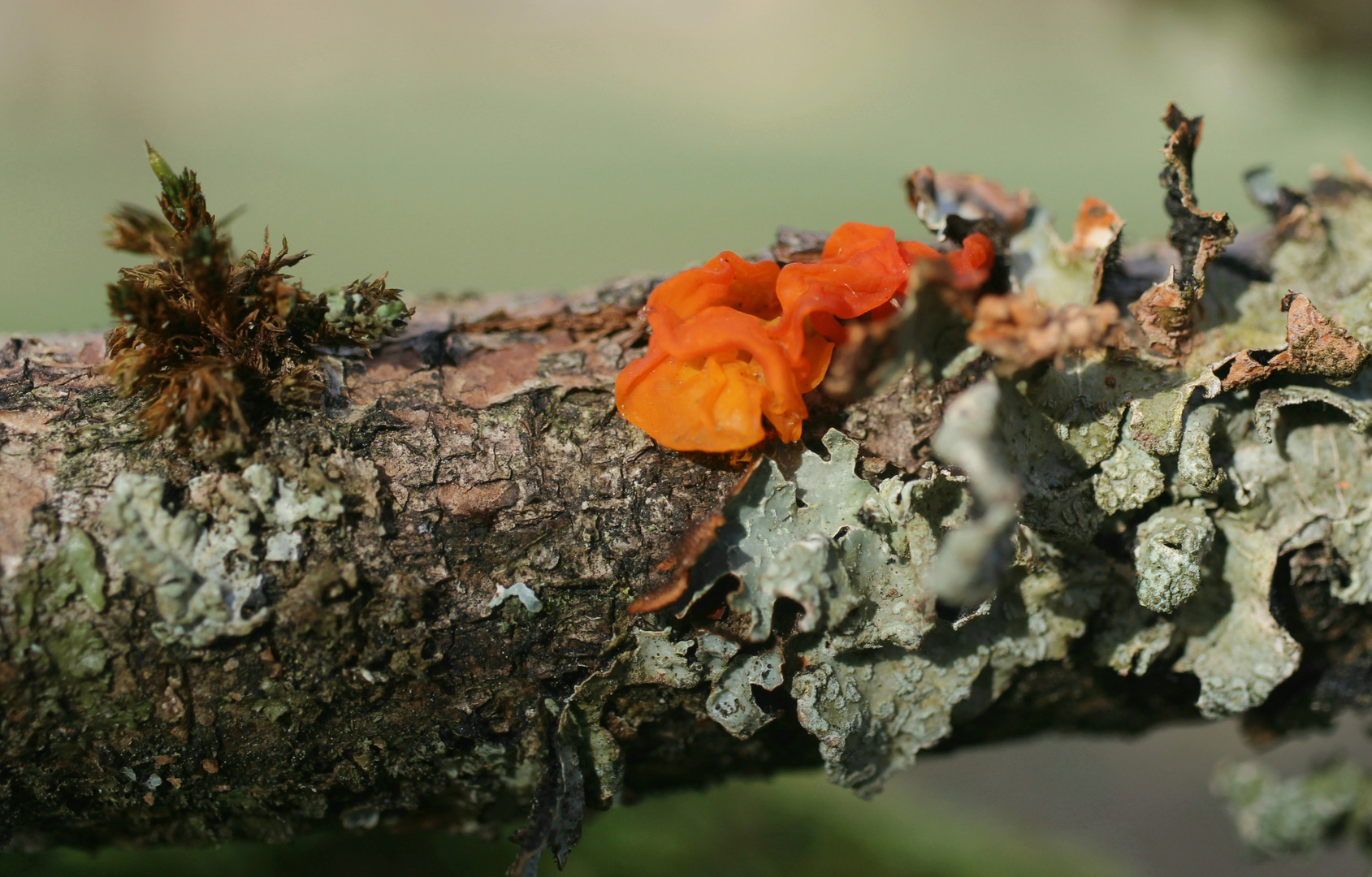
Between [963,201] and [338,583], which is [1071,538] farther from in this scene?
[338,583]

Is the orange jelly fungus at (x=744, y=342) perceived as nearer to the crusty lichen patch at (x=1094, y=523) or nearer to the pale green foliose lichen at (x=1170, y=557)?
the crusty lichen patch at (x=1094, y=523)

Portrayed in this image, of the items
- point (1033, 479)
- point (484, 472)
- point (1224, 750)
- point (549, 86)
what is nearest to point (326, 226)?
point (549, 86)

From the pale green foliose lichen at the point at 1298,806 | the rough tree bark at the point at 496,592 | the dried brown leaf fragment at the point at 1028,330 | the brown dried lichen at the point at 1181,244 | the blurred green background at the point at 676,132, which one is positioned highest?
the blurred green background at the point at 676,132

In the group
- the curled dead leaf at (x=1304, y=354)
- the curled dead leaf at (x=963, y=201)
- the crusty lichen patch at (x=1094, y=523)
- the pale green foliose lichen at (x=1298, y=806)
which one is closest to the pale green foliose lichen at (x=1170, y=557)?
the crusty lichen patch at (x=1094, y=523)

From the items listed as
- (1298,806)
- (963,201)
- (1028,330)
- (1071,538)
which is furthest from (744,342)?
(1298,806)

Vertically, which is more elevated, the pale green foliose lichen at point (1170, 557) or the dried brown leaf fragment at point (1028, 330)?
the dried brown leaf fragment at point (1028, 330)

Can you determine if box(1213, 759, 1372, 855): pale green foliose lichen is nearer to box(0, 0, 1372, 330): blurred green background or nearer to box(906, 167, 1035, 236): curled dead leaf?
box(906, 167, 1035, 236): curled dead leaf
